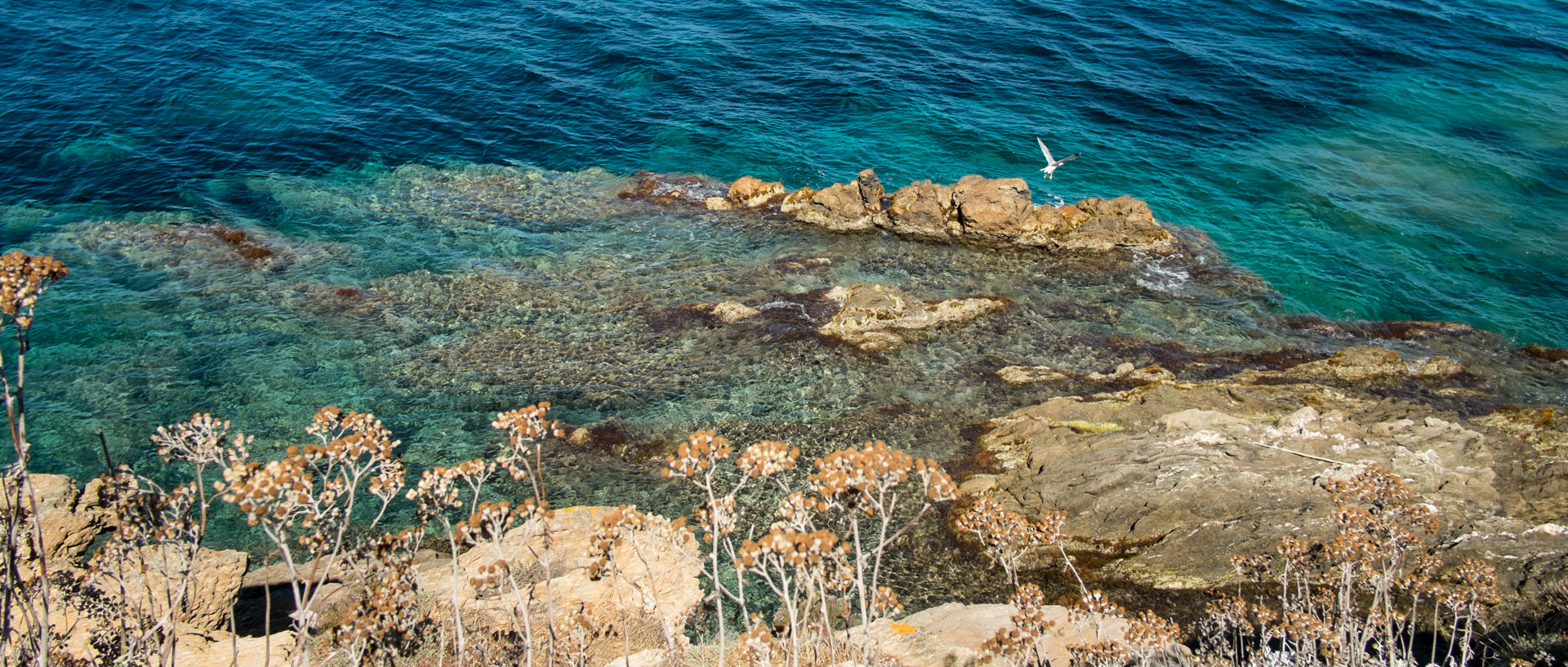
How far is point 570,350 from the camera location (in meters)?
19.9

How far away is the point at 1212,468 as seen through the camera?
48.1 ft

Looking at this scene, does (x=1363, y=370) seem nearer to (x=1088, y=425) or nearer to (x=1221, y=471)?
(x=1221, y=471)

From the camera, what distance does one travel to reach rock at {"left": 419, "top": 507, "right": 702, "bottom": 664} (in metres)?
10.8

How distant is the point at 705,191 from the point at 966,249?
32.0 ft

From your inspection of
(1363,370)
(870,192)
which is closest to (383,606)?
(1363,370)

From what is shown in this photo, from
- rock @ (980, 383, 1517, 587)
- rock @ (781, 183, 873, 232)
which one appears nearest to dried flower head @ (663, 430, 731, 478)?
rock @ (980, 383, 1517, 587)

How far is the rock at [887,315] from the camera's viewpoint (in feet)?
66.5

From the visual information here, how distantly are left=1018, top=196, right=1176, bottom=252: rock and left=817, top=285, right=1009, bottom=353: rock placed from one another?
5.51m

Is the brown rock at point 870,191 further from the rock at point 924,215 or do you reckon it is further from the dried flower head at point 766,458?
the dried flower head at point 766,458

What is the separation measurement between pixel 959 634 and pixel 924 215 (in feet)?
58.9

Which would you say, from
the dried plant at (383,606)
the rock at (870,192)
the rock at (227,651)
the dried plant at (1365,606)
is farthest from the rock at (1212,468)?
the rock at (870,192)

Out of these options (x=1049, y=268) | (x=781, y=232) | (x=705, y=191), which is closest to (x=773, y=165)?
(x=705, y=191)

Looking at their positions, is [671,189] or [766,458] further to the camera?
[671,189]

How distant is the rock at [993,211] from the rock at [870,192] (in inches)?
100
